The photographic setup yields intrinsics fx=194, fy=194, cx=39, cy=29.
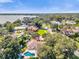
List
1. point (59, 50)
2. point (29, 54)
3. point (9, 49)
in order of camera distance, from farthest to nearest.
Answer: point (29, 54)
point (59, 50)
point (9, 49)

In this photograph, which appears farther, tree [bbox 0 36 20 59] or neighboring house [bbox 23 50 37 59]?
neighboring house [bbox 23 50 37 59]

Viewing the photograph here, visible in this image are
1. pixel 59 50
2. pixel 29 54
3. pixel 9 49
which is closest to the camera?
pixel 9 49

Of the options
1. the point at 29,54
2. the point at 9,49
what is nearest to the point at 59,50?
the point at 9,49

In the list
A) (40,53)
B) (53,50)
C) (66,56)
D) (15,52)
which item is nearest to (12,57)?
(15,52)

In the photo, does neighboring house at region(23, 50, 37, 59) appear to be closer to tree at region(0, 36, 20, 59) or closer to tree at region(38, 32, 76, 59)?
tree at region(38, 32, 76, 59)

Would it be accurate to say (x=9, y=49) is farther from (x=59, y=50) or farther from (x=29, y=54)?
(x=29, y=54)

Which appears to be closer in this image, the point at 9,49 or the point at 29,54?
the point at 9,49

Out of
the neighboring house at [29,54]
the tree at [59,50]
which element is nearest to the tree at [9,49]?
the tree at [59,50]

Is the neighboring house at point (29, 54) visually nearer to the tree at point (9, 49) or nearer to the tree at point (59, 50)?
the tree at point (59, 50)

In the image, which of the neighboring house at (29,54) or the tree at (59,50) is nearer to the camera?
the tree at (59,50)

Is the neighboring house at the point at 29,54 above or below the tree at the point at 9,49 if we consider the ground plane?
below

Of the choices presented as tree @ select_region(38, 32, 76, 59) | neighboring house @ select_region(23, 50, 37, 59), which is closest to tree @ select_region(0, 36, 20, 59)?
tree @ select_region(38, 32, 76, 59)
